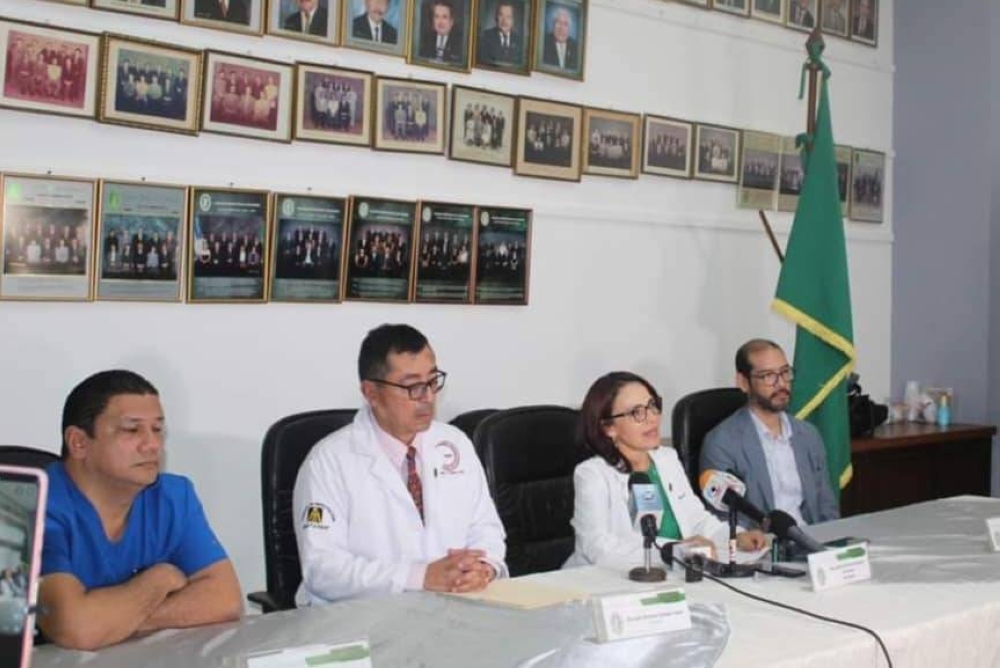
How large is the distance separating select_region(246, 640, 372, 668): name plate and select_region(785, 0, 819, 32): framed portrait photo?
4130 millimetres

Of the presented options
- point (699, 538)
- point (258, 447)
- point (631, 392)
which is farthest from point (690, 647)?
point (258, 447)

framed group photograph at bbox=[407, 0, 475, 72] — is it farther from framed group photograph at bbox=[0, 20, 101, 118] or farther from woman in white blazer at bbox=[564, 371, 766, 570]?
woman in white blazer at bbox=[564, 371, 766, 570]

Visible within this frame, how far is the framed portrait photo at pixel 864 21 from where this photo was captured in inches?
218

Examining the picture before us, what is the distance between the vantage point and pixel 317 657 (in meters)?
1.74

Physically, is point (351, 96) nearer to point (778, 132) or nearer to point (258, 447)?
point (258, 447)

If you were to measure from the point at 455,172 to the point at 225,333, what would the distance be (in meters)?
0.99

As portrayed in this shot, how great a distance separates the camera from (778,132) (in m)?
5.20

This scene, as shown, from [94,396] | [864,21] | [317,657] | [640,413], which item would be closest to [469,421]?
[640,413]

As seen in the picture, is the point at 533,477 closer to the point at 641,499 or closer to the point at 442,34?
the point at 641,499

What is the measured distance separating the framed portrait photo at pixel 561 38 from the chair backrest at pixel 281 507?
6.31 ft

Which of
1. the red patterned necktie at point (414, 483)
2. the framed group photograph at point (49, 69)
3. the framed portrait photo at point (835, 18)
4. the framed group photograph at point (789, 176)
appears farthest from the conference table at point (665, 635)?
the framed portrait photo at point (835, 18)

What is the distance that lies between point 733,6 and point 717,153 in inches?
24.3

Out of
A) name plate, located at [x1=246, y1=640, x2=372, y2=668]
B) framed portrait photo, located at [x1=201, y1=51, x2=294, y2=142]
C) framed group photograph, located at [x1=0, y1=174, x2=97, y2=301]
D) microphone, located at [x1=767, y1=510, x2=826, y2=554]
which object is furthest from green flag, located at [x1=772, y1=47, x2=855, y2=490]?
name plate, located at [x1=246, y1=640, x2=372, y2=668]

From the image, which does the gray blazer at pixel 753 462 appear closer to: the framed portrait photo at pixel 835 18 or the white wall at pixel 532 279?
the white wall at pixel 532 279
